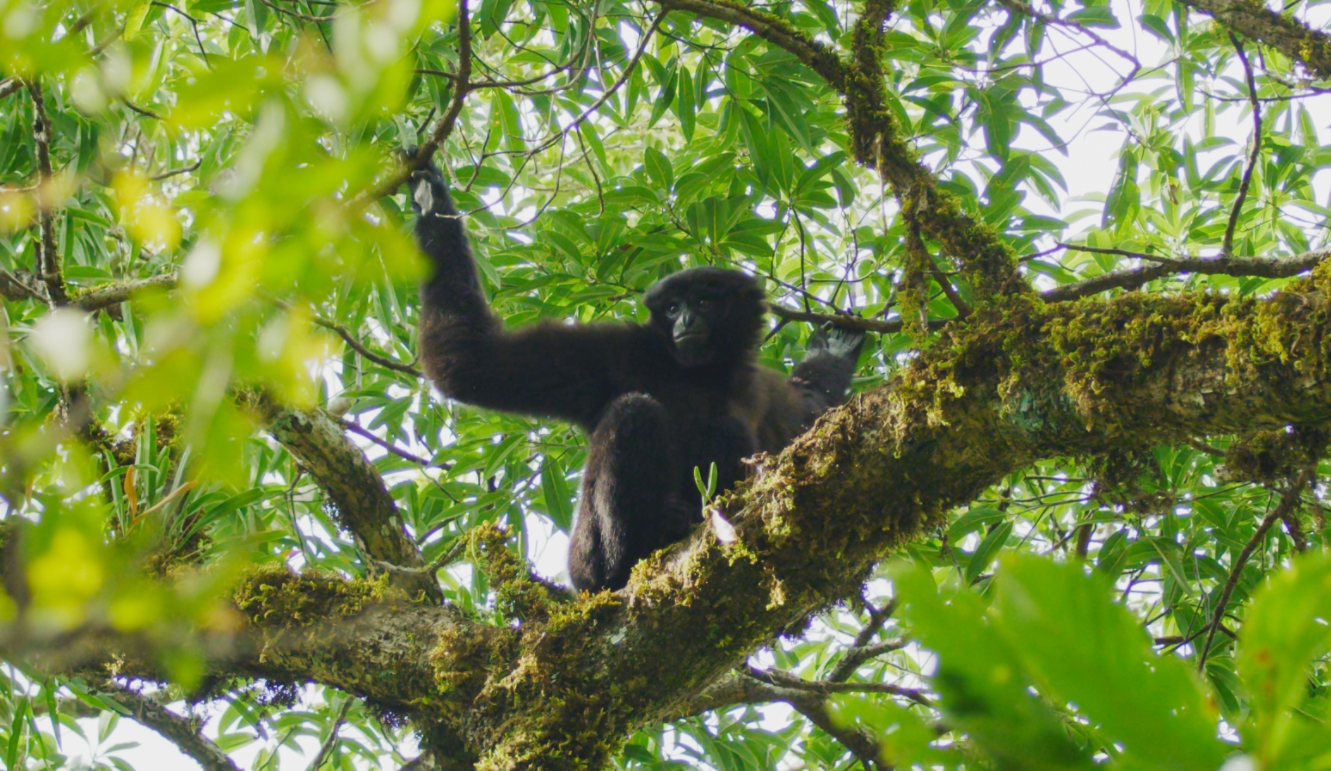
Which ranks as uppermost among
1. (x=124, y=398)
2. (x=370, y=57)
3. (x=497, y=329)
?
(x=497, y=329)

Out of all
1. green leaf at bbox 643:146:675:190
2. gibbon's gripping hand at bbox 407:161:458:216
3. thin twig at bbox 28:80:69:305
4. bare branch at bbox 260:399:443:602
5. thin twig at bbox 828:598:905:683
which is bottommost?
thin twig at bbox 828:598:905:683

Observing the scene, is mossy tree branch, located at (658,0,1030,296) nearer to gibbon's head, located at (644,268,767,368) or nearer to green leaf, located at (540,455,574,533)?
gibbon's head, located at (644,268,767,368)

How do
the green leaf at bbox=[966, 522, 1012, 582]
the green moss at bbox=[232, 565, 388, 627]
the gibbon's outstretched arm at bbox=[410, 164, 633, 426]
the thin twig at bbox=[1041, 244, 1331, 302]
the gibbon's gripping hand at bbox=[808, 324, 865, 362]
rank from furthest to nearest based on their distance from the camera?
the gibbon's gripping hand at bbox=[808, 324, 865, 362] → the gibbon's outstretched arm at bbox=[410, 164, 633, 426] → the green leaf at bbox=[966, 522, 1012, 582] → the green moss at bbox=[232, 565, 388, 627] → the thin twig at bbox=[1041, 244, 1331, 302]

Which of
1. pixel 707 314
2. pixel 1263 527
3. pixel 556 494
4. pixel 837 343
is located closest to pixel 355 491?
pixel 556 494

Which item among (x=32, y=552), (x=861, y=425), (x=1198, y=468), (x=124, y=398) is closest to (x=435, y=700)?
(x=861, y=425)

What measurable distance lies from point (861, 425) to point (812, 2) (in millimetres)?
2560

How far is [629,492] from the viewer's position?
510 cm

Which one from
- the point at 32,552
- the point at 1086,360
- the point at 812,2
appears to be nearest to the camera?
the point at 32,552

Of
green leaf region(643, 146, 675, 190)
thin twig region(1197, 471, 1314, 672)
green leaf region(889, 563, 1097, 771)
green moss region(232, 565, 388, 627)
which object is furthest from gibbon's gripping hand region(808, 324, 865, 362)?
green leaf region(889, 563, 1097, 771)

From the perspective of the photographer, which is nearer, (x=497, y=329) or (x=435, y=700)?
(x=435, y=700)

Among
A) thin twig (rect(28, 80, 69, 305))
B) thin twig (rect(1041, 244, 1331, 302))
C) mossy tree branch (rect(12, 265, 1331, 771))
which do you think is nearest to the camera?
mossy tree branch (rect(12, 265, 1331, 771))

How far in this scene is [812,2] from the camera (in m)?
5.02

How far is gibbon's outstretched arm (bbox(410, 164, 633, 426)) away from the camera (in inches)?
219

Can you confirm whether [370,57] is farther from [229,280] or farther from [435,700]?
[435,700]
